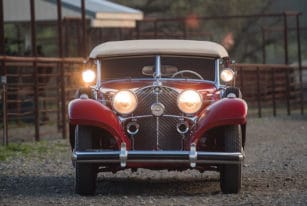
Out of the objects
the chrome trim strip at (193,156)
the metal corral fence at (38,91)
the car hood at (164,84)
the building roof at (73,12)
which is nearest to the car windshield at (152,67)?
the car hood at (164,84)

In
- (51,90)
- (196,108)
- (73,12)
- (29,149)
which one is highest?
(73,12)

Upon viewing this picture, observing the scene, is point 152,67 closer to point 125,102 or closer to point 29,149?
point 125,102

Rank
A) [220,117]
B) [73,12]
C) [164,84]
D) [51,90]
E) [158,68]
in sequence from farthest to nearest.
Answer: [73,12], [51,90], [158,68], [164,84], [220,117]

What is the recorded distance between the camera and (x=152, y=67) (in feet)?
36.3

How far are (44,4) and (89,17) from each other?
1285mm

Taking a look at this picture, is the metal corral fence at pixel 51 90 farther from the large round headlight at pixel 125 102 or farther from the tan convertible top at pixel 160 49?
the large round headlight at pixel 125 102

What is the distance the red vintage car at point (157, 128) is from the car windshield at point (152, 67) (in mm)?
191

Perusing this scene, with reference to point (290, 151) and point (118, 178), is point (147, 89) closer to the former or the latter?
point (118, 178)

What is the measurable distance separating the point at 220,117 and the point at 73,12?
17272 mm

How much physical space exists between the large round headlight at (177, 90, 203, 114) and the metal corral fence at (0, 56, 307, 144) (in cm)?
217

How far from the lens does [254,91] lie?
90.4ft

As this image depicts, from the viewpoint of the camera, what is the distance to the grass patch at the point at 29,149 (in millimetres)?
14936

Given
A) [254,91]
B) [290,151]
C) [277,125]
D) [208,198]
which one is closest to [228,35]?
[254,91]

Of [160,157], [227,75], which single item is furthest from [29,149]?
[160,157]
